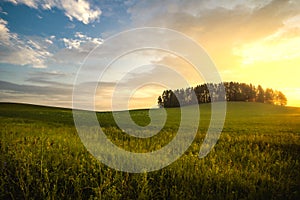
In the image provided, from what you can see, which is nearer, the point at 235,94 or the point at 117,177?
the point at 117,177

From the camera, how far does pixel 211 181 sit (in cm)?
532

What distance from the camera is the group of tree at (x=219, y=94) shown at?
77375mm

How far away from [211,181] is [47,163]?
4.11m

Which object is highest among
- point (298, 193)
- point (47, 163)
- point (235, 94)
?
point (235, 94)

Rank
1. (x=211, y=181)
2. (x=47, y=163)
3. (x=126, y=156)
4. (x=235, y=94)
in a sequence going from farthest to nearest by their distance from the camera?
(x=235, y=94) → (x=126, y=156) → (x=47, y=163) → (x=211, y=181)

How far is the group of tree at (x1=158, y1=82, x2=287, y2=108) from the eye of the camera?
77375 mm

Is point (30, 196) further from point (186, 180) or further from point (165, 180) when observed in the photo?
point (186, 180)

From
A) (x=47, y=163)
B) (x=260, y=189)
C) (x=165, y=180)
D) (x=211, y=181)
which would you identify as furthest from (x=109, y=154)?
(x=260, y=189)

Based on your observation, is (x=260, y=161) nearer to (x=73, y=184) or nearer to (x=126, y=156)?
(x=126, y=156)

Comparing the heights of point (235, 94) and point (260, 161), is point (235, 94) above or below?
above

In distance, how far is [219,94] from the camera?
84.4 m

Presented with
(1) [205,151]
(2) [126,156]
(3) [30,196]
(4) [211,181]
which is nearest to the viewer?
(3) [30,196]

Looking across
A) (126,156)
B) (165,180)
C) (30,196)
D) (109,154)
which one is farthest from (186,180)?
(30,196)

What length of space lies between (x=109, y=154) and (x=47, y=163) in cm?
177
